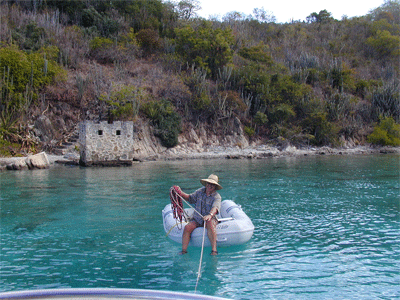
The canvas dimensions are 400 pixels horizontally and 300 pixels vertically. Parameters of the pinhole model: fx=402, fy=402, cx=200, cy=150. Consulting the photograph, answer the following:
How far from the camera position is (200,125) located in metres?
33.7

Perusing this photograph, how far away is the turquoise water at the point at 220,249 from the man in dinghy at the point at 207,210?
29 cm

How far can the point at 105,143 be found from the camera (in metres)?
21.9

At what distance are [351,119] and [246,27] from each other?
80.7ft

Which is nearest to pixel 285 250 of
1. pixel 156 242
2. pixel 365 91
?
pixel 156 242

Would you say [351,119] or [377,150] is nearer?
[377,150]

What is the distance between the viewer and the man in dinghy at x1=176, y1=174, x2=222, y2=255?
6.93 meters

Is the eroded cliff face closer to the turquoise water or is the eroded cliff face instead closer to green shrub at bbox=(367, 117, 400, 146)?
green shrub at bbox=(367, 117, 400, 146)

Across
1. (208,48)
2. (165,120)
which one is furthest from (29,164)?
(208,48)

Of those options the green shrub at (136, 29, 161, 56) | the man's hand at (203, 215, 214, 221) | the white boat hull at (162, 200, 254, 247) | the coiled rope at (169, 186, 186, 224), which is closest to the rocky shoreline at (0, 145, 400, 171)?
the white boat hull at (162, 200, 254, 247)

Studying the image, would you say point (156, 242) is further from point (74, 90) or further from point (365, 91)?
point (365, 91)

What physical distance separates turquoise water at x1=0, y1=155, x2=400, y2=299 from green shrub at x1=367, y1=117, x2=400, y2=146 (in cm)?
2258

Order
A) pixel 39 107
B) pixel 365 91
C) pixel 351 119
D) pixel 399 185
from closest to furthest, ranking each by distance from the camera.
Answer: pixel 399 185 < pixel 39 107 < pixel 351 119 < pixel 365 91

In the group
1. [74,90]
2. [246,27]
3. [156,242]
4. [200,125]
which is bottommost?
[156,242]

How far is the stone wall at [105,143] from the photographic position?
21656 mm
